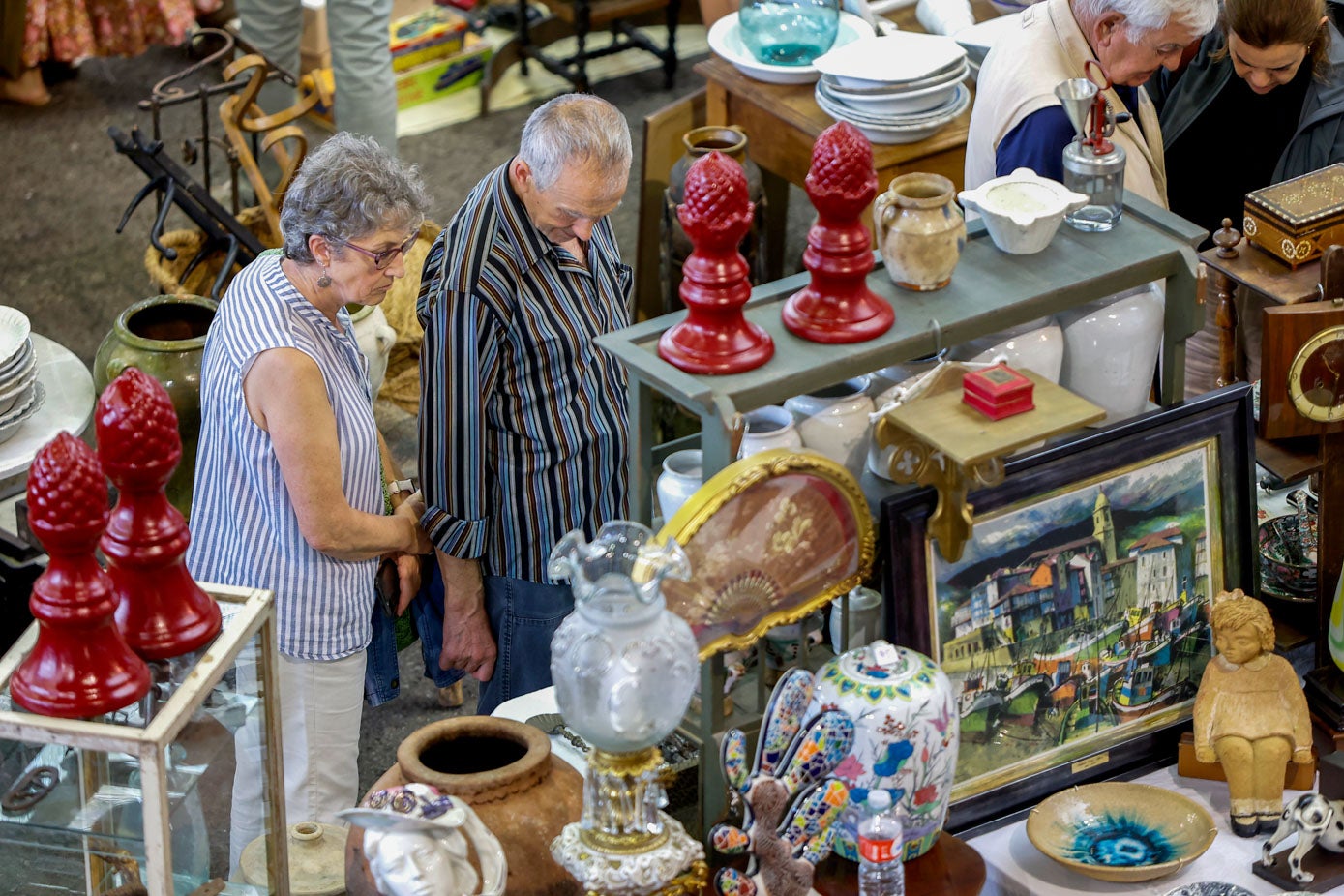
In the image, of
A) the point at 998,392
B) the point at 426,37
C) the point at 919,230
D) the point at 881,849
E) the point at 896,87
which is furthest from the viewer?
the point at 426,37

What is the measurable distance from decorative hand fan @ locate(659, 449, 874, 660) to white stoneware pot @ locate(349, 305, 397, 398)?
87.4 inches

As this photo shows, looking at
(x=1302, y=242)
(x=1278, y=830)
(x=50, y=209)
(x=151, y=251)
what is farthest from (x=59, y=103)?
(x=1278, y=830)

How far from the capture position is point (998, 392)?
190 centimetres

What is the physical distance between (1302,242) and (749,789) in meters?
1.34

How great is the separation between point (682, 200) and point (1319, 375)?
6.91ft

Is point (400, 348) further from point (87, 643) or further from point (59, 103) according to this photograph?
point (87, 643)

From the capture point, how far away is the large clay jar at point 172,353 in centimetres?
373

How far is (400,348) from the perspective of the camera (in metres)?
4.73

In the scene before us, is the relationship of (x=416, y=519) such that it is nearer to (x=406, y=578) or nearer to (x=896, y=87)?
(x=406, y=578)

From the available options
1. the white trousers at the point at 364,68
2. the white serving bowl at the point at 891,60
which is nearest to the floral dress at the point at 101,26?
the white trousers at the point at 364,68

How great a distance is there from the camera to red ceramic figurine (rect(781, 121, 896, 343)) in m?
1.88

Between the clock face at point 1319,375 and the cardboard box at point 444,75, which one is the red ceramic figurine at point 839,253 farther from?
the cardboard box at point 444,75

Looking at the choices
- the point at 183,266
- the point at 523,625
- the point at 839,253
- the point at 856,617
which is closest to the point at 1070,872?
the point at 856,617

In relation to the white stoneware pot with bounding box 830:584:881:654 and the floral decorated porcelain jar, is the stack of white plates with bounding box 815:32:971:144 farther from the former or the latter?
the floral decorated porcelain jar
